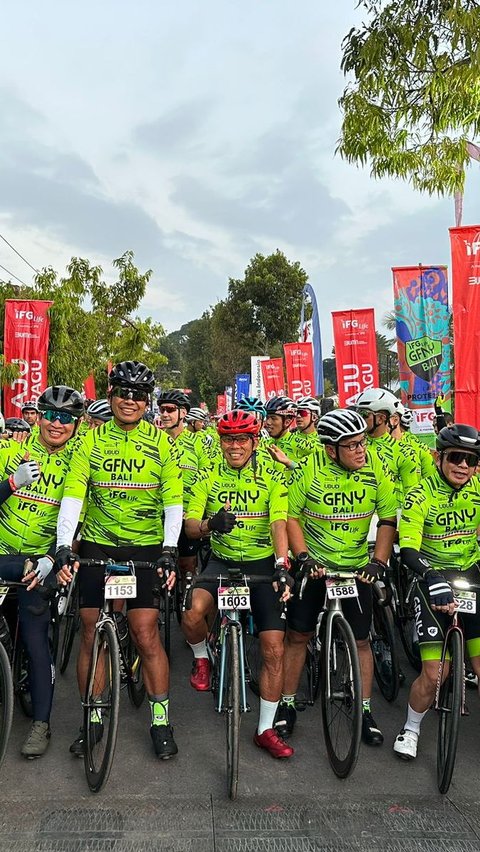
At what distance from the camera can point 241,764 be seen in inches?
153

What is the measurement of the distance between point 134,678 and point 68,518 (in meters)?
1.49

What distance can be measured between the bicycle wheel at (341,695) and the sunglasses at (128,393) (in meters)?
1.82

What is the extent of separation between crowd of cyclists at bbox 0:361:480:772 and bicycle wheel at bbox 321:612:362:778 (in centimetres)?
24

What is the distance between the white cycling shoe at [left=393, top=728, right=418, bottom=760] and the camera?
394 centimetres

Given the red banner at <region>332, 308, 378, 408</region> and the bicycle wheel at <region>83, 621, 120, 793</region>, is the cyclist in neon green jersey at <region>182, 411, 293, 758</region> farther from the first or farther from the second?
the red banner at <region>332, 308, 378, 408</region>

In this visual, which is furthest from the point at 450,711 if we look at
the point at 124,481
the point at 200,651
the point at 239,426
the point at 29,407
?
the point at 29,407

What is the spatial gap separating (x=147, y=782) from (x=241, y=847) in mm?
789

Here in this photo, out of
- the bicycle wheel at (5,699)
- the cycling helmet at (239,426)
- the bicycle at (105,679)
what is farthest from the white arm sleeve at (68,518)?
the cycling helmet at (239,426)

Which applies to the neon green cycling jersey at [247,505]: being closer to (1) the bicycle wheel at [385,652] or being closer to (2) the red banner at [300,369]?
(1) the bicycle wheel at [385,652]

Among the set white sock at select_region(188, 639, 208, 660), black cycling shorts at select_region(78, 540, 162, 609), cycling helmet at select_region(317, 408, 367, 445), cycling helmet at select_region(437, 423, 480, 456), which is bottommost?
white sock at select_region(188, 639, 208, 660)

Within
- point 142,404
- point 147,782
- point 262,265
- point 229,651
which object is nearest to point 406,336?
point 142,404

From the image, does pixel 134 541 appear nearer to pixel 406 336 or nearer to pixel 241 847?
pixel 241 847

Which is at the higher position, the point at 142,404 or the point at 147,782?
the point at 142,404

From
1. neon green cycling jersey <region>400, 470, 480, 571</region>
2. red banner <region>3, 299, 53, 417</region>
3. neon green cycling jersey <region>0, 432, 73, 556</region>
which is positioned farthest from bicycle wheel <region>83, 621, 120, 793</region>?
red banner <region>3, 299, 53, 417</region>
